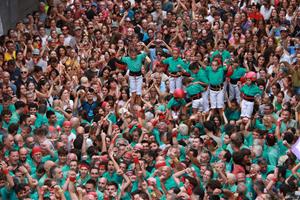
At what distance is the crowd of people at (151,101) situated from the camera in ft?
72.1

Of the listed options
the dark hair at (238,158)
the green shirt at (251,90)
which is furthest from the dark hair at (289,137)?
the green shirt at (251,90)

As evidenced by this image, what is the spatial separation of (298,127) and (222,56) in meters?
3.49

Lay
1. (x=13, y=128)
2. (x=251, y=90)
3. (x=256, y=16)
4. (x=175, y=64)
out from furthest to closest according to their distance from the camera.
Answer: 1. (x=256, y=16)
2. (x=175, y=64)
3. (x=251, y=90)
4. (x=13, y=128)

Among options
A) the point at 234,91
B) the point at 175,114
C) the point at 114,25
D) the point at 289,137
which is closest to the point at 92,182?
the point at 289,137

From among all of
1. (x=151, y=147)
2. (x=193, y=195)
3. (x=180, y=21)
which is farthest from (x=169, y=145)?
(x=180, y=21)

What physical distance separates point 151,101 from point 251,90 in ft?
6.79

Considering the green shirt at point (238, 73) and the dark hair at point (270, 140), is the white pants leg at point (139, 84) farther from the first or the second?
the dark hair at point (270, 140)

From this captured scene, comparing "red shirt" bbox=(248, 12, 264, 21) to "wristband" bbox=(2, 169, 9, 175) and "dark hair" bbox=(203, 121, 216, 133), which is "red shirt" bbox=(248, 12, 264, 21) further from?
"wristband" bbox=(2, 169, 9, 175)

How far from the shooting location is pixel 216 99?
26.4 meters

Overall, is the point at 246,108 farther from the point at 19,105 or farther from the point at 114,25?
the point at 114,25

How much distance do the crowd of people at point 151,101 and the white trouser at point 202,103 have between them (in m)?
0.04

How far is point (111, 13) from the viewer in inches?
1204

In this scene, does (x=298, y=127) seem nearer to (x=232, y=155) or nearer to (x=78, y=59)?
(x=232, y=155)

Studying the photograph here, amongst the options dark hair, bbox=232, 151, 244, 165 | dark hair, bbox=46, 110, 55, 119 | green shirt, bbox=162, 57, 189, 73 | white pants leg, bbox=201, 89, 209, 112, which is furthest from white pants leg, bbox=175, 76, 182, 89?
dark hair, bbox=232, 151, 244, 165
